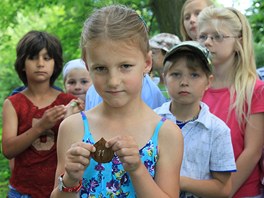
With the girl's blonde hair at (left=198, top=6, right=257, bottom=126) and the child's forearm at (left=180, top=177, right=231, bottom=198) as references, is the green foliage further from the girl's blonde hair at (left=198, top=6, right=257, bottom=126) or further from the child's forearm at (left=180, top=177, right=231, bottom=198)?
the child's forearm at (left=180, top=177, right=231, bottom=198)

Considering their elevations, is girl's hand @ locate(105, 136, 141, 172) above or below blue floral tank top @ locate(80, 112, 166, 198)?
above

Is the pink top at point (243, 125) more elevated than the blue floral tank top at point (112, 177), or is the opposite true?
the blue floral tank top at point (112, 177)

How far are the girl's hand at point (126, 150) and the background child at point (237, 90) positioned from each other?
1391 mm

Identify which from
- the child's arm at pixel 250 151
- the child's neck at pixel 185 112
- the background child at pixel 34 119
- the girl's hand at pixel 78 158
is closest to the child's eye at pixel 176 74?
the child's neck at pixel 185 112

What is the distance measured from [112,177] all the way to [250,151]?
1.37 metres

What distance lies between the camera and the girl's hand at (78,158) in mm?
2281

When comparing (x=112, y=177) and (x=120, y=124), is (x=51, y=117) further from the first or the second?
(x=112, y=177)

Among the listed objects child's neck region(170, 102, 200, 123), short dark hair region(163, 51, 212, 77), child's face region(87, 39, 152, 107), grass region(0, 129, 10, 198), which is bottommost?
grass region(0, 129, 10, 198)

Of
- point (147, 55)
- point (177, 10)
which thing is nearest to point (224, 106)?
point (147, 55)

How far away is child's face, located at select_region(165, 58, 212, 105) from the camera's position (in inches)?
131

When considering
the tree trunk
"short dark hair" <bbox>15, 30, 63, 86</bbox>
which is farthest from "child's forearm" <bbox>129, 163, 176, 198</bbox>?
the tree trunk

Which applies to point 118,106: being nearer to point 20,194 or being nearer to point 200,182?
point 200,182

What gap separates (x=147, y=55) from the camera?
105 inches

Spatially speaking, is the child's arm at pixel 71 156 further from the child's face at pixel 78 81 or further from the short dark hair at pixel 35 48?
the child's face at pixel 78 81
